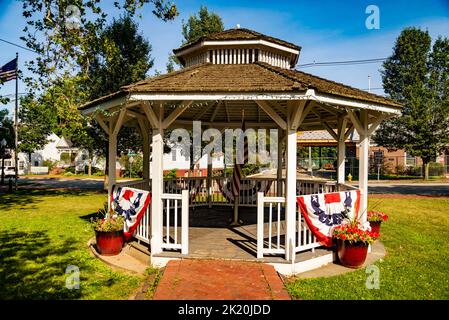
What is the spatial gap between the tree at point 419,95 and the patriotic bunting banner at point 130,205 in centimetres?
2932

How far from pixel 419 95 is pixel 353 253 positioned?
29041 mm

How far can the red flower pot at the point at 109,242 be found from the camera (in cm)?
704

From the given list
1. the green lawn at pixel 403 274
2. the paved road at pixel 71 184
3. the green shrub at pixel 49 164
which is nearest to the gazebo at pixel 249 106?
the green lawn at pixel 403 274

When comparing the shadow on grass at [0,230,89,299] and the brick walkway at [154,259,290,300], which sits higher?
the brick walkway at [154,259,290,300]

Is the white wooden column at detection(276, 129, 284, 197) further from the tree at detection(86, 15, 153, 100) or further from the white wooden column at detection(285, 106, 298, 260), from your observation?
the tree at detection(86, 15, 153, 100)

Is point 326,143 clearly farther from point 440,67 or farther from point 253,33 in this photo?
point 253,33

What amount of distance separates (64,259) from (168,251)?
2.33 m

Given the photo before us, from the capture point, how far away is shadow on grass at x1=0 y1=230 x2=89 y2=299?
5.23 metres

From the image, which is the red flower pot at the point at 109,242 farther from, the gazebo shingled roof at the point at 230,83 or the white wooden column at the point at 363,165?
the white wooden column at the point at 363,165

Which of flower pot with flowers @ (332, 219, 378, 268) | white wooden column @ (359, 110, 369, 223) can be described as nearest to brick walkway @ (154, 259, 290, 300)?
flower pot with flowers @ (332, 219, 378, 268)

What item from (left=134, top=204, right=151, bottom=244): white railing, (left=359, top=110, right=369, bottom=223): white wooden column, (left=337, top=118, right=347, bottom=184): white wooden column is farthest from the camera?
(left=337, top=118, right=347, bottom=184): white wooden column

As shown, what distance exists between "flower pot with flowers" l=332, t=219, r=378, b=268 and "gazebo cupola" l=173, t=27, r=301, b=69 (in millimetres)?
5193

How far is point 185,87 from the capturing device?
625cm
